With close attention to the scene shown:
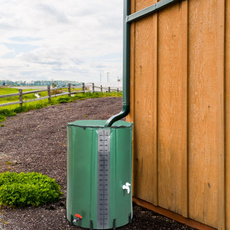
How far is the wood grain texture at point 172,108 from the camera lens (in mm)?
3070

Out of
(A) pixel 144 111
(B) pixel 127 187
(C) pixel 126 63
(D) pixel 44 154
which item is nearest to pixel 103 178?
(B) pixel 127 187

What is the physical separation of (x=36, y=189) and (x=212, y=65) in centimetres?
257

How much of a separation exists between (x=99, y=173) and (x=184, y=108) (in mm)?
1060

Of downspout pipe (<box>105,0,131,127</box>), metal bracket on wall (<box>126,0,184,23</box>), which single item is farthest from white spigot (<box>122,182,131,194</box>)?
metal bracket on wall (<box>126,0,184,23</box>)

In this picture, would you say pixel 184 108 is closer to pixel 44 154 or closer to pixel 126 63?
pixel 126 63

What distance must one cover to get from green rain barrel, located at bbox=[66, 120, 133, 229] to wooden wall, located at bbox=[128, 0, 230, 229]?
0.48 m

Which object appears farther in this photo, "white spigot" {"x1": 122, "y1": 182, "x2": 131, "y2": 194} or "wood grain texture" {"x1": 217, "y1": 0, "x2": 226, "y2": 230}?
"white spigot" {"x1": 122, "y1": 182, "x2": 131, "y2": 194}

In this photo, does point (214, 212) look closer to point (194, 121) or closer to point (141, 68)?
point (194, 121)

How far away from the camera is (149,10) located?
341 cm

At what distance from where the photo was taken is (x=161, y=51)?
11.0 ft

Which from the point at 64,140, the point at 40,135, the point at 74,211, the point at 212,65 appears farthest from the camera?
the point at 40,135

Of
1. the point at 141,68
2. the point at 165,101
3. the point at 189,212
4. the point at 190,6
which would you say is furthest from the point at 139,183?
the point at 190,6

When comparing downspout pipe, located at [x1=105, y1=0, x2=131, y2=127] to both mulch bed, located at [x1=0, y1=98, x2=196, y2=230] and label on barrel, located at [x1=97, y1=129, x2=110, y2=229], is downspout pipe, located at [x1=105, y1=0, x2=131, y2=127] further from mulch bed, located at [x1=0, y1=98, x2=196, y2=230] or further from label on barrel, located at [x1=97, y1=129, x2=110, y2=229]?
mulch bed, located at [x1=0, y1=98, x2=196, y2=230]

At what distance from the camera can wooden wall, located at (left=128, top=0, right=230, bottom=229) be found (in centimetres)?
269
